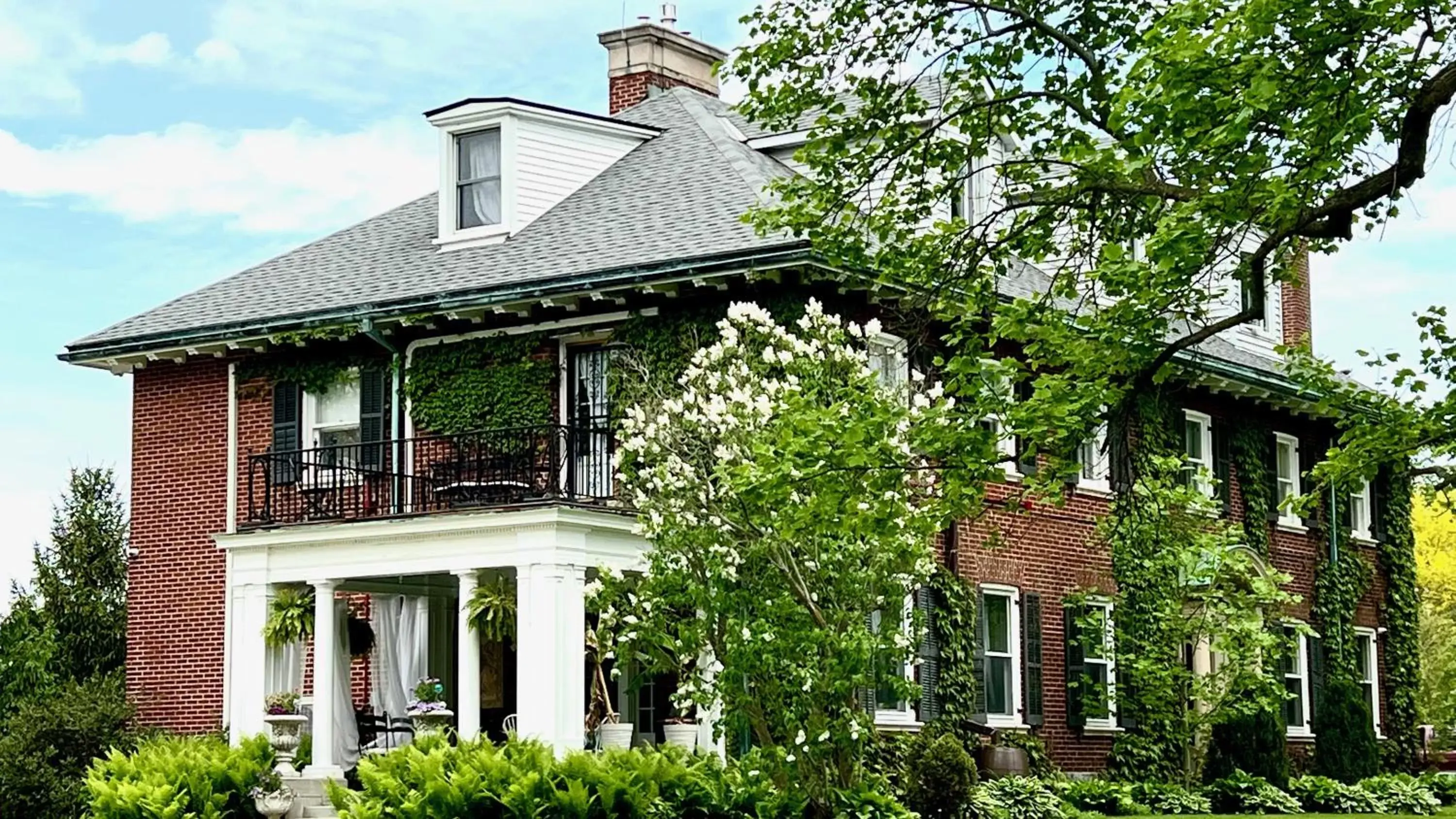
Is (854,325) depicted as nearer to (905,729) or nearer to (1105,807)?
(905,729)

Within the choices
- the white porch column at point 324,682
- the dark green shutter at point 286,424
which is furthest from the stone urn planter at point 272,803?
the dark green shutter at point 286,424

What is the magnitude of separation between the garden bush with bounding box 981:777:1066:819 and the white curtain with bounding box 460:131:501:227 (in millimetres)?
9433

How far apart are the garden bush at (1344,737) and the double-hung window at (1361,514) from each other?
4.62 metres

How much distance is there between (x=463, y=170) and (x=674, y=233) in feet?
13.8

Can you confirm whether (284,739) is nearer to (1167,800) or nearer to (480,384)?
(480,384)

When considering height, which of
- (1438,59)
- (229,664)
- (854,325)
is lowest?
(229,664)

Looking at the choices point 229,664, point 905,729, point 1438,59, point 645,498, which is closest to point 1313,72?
point 1438,59

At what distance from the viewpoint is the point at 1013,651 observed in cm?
2627

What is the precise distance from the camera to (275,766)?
22422 millimetres

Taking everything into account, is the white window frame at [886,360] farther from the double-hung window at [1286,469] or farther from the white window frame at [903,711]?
the double-hung window at [1286,469]

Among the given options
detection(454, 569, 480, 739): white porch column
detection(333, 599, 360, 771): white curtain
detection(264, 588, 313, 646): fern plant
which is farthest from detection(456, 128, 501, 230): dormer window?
detection(454, 569, 480, 739): white porch column

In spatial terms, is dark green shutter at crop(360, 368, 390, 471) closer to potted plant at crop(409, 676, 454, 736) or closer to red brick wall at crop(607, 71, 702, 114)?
potted plant at crop(409, 676, 454, 736)

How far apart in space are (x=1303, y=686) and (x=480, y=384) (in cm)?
1494

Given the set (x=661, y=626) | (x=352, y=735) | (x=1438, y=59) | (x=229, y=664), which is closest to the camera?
(x=1438, y=59)
